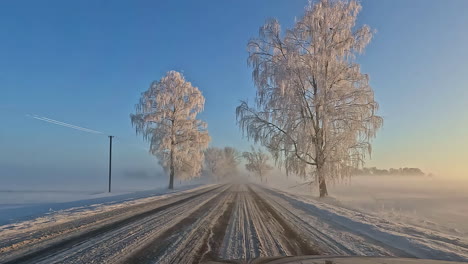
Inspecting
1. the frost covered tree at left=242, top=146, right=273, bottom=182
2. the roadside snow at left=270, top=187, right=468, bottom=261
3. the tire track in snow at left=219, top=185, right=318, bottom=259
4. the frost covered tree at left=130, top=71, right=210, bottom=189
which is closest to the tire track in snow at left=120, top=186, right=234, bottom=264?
the tire track in snow at left=219, top=185, right=318, bottom=259

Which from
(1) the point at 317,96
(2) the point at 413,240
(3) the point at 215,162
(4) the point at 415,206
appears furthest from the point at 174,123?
(3) the point at 215,162

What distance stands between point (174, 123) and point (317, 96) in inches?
633

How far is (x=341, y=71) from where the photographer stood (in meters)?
18.8

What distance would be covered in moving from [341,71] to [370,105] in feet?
9.32

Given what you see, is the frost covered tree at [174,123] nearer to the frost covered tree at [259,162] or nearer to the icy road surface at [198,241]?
the icy road surface at [198,241]

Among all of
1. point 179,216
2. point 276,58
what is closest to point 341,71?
point 276,58

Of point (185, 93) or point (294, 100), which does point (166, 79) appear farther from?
point (294, 100)

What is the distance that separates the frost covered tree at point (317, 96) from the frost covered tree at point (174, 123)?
11.5 m

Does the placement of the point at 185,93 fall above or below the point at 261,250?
above

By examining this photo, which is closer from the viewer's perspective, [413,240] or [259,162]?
[413,240]

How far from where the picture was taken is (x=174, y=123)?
29766 millimetres

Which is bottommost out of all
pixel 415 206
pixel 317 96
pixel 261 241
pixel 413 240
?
pixel 415 206

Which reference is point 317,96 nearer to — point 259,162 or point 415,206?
point 415,206

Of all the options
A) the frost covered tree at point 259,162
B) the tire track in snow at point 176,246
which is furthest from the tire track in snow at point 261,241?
the frost covered tree at point 259,162
